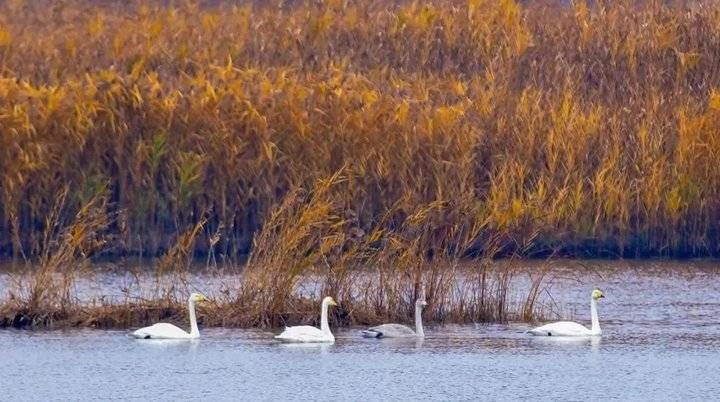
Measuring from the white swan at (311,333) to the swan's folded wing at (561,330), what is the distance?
6.34ft

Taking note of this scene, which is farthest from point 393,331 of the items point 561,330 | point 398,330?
point 561,330

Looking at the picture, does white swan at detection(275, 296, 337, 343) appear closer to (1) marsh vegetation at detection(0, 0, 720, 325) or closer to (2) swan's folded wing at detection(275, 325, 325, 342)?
(2) swan's folded wing at detection(275, 325, 325, 342)

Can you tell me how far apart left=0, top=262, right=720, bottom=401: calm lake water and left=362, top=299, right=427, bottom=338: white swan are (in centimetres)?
9

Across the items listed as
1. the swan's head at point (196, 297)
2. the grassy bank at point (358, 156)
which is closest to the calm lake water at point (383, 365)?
the swan's head at point (196, 297)

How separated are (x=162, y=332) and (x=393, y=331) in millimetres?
2097

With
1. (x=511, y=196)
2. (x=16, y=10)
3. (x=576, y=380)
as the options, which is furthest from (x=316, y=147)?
(x=16, y=10)

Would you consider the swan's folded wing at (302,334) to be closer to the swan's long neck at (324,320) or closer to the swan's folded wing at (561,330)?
the swan's long neck at (324,320)

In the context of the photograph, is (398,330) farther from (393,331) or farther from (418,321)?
(418,321)

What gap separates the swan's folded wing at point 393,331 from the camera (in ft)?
59.2

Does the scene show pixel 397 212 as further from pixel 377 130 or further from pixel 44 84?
pixel 44 84

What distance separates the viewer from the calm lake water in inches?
622

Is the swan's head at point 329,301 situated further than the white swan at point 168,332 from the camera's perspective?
Yes

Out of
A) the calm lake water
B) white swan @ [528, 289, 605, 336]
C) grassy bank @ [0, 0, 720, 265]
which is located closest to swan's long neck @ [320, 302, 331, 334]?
the calm lake water

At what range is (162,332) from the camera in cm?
1783
